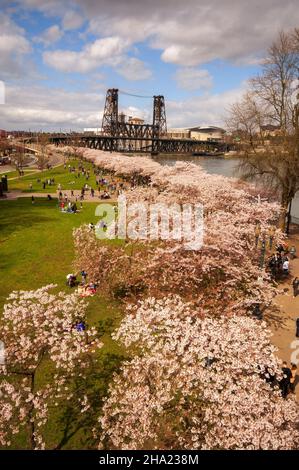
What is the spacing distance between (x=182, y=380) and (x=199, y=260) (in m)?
5.87

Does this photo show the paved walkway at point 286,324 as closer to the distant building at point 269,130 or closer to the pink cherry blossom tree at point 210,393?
the pink cherry blossom tree at point 210,393

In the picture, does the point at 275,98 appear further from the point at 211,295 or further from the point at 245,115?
the point at 211,295

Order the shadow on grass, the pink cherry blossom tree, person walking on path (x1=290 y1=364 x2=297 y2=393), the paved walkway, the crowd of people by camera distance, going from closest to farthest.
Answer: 1. the pink cherry blossom tree
2. the shadow on grass
3. person walking on path (x1=290 y1=364 x2=297 y2=393)
4. the paved walkway
5. the crowd of people

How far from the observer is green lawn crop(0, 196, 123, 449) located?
11.3 meters

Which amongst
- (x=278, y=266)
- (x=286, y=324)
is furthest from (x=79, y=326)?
(x=278, y=266)

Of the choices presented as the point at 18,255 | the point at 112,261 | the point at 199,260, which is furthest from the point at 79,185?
the point at 199,260

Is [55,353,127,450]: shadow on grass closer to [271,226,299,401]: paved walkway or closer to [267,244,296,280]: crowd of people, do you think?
[271,226,299,401]: paved walkway

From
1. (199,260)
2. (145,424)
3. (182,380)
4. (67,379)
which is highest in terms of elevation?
(199,260)

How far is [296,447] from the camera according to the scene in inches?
313

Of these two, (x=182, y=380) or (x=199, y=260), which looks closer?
(x=182, y=380)

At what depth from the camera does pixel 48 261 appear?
80.2ft

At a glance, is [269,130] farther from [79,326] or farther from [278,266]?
[79,326]

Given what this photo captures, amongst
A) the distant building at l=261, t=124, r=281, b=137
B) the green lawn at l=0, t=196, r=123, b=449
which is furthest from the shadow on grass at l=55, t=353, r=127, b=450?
the distant building at l=261, t=124, r=281, b=137

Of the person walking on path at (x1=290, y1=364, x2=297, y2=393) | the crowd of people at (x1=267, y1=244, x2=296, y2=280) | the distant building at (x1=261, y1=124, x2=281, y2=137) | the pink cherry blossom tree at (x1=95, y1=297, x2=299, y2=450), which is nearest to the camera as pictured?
the pink cherry blossom tree at (x1=95, y1=297, x2=299, y2=450)
